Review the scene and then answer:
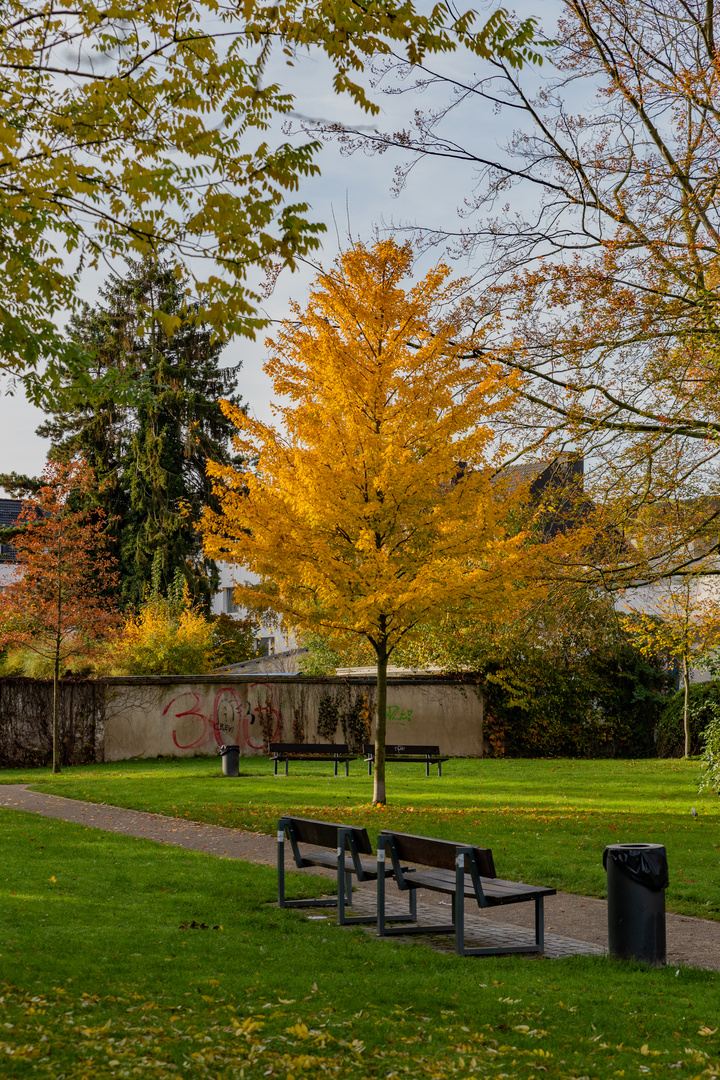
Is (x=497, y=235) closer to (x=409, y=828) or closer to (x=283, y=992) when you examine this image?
(x=409, y=828)

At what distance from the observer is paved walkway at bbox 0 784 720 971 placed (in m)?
6.88

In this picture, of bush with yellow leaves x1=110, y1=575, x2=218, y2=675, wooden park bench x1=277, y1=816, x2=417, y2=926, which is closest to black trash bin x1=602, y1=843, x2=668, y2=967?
wooden park bench x1=277, y1=816, x2=417, y2=926

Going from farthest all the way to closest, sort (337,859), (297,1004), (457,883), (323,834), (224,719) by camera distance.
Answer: (224,719) < (323,834) < (337,859) < (457,883) < (297,1004)

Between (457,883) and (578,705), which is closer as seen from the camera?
(457,883)

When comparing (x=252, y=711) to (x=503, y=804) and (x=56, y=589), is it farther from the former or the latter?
(x=503, y=804)

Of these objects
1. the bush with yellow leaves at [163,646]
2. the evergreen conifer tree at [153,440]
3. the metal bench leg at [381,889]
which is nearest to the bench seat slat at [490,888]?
the metal bench leg at [381,889]

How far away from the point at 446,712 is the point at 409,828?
52.1 ft

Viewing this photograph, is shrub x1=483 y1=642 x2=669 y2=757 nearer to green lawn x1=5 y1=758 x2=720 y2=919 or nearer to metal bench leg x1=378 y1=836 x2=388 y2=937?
green lawn x1=5 y1=758 x2=720 y2=919

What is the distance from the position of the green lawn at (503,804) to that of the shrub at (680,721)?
8.71 ft

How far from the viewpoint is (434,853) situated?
724 cm

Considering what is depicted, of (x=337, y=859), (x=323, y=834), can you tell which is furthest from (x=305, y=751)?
(x=337, y=859)

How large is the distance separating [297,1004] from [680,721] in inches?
947

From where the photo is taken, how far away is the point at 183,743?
25.3m

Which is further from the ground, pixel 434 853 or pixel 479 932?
pixel 434 853
